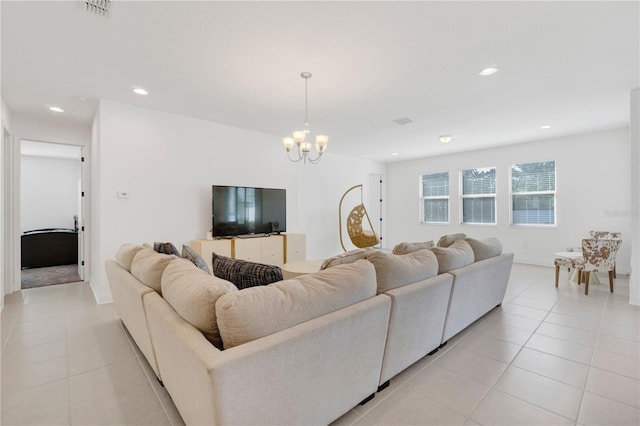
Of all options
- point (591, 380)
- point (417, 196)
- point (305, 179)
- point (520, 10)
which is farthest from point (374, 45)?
point (417, 196)

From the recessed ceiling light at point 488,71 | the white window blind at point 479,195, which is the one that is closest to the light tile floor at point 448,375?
the recessed ceiling light at point 488,71

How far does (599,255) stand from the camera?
384 centimetres

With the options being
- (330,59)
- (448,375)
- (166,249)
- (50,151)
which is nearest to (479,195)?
(330,59)

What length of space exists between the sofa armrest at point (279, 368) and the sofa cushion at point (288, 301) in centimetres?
4

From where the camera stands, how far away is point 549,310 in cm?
326

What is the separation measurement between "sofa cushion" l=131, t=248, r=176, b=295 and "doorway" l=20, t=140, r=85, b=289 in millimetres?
4871

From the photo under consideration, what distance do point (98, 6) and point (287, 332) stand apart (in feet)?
8.07

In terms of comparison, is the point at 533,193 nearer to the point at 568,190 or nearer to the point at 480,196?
the point at 568,190

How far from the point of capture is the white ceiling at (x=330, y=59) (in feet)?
6.70

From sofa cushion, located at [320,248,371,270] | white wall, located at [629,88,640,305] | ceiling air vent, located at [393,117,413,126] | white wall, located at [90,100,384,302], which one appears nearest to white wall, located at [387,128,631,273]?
white wall, located at [629,88,640,305]

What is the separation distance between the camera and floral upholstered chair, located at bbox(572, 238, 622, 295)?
150 inches

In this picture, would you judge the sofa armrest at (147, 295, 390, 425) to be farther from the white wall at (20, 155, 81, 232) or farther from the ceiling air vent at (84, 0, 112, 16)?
the white wall at (20, 155, 81, 232)

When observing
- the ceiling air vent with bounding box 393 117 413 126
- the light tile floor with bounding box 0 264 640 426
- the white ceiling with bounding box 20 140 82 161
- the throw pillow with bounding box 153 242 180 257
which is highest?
the white ceiling with bounding box 20 140 82 161

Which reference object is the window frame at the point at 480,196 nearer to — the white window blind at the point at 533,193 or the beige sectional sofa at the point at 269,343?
the white window blind at the point at 533,193
